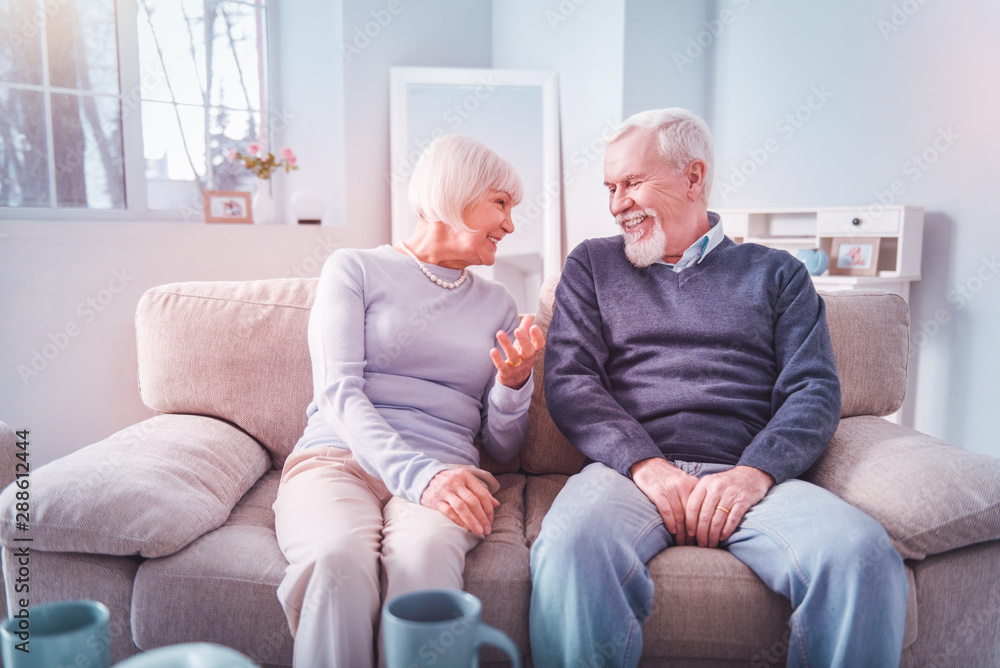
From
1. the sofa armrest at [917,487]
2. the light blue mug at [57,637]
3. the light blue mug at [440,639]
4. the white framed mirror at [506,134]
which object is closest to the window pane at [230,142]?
the white framed mirror at [506,134]

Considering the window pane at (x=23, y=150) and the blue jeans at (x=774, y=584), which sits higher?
the window pane at (x=23, y=150)

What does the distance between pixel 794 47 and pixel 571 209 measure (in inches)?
51.2

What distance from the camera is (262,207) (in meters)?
3.36

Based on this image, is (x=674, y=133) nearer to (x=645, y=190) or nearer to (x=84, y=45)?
(x=645, y=190)

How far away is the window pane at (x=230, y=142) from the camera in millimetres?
3449

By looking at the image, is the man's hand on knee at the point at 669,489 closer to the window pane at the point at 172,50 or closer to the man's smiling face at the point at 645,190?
the man's smiling face at the point at 645,190

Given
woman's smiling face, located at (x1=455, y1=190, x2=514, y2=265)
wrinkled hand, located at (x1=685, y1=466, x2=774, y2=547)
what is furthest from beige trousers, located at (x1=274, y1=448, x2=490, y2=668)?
woman's smiling face, located at (x1=455, y1=190, x2=514, y2=265)

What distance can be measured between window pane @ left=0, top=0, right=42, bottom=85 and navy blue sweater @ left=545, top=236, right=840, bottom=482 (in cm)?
254

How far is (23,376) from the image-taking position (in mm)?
2635

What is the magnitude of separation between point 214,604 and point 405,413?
0.47 meters

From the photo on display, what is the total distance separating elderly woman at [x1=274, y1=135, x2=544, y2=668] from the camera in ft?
3.51

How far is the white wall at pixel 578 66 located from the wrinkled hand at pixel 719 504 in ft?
7.69

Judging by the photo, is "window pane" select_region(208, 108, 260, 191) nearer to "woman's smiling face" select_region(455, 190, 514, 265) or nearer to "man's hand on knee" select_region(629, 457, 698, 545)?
"woman's smiling face" select_region(455, 190, 514, 265)

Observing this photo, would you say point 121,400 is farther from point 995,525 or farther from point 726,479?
point 995,525
